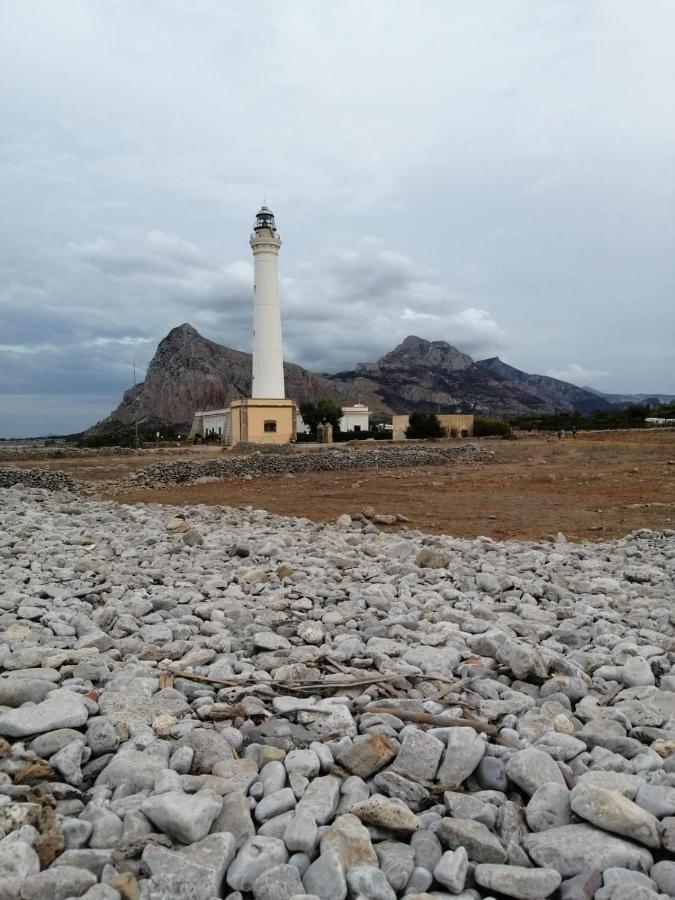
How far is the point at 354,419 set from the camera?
66.9m

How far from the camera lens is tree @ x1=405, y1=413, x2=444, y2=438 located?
171 feet

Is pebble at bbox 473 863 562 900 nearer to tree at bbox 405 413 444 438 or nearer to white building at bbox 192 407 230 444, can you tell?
white building at bbox 192 407 230 444

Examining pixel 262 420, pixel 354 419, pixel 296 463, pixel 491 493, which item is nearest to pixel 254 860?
pixel 491 493

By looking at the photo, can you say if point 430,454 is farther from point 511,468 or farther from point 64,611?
point 64,611

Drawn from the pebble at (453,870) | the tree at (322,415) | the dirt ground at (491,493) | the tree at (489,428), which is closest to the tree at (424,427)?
the tree at (489,428)

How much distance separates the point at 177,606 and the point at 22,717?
8.62ft

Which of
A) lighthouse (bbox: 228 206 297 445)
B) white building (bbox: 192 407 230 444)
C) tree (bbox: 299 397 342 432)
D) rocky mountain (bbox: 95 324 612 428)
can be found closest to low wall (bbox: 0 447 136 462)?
lighthouse (bbox: 228 206 297 445)

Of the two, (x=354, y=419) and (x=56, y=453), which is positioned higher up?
(x=354, y=419)

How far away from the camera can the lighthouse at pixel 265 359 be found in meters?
44.4

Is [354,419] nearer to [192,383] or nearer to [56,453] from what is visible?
[56,453]

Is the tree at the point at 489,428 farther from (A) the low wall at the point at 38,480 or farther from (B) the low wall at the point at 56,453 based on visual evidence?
(A) the low wall at the point at 38,480

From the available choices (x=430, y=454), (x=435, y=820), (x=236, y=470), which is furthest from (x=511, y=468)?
(x=435, y=820)

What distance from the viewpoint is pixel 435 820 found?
116 inches

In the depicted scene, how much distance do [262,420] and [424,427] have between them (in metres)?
14.6
